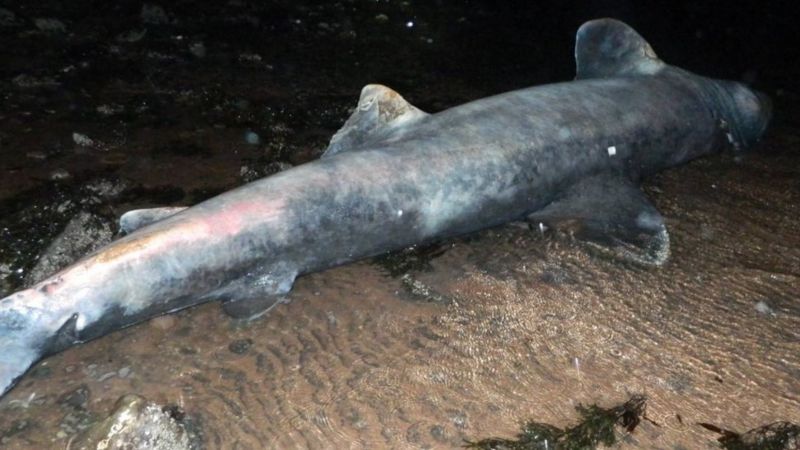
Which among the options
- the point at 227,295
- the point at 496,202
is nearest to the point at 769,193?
the point at 496,202

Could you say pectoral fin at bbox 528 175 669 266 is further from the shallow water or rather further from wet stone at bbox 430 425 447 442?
wet stone at bbox 430 425 447 442

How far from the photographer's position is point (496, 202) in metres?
3.78

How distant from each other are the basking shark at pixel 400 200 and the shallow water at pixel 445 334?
28 centimetres

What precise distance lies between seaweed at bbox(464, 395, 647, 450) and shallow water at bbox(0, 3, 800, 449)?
0.18 ft

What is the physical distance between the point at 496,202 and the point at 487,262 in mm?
381

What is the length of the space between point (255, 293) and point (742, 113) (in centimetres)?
Answer: 434

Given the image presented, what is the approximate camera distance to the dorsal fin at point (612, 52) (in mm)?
5176

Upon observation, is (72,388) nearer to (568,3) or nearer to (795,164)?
(795,164)

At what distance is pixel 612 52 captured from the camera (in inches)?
208

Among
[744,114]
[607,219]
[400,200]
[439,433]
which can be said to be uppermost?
[400,200]

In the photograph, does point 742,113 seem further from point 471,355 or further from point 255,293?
point 255,293

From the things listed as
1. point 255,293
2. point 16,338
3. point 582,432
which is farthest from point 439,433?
point 16,338

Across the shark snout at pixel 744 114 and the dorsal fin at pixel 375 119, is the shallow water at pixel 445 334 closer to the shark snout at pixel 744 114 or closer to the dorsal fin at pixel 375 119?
the shark snout at pixel 744 114

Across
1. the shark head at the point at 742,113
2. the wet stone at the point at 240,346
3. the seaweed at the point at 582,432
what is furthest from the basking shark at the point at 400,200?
the seaweed at the point at 582,432
